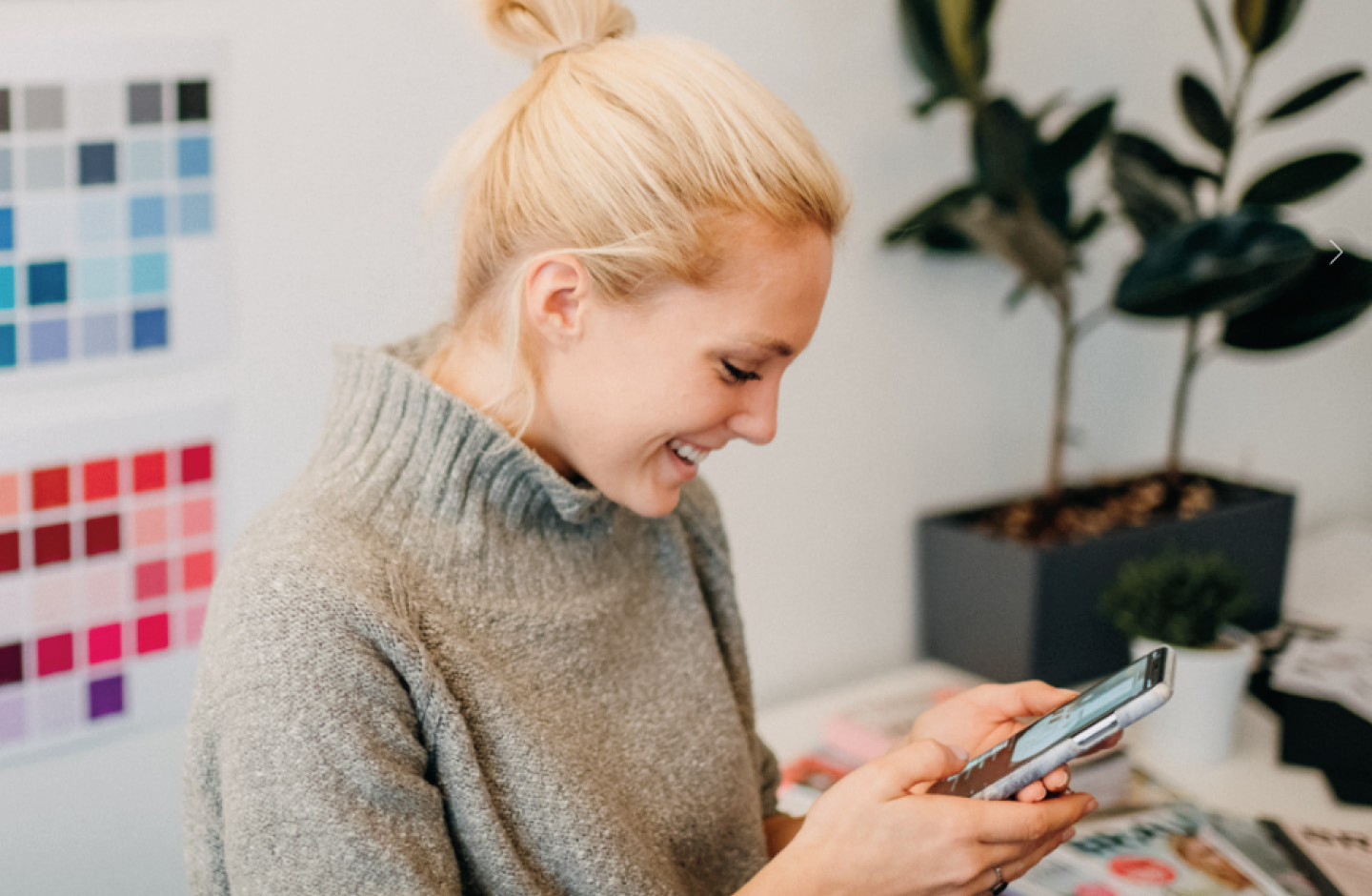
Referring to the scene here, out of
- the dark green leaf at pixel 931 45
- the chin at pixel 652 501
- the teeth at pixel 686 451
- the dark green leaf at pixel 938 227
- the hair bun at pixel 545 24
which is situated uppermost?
the dark green leaf at pixel 931 45

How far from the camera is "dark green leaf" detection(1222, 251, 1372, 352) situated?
1.59 meters

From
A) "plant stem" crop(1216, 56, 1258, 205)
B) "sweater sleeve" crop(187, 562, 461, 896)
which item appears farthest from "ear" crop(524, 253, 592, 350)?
"plant stem" crop(1216, 56, 1258, 205)

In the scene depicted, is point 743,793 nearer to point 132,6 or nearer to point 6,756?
point 6,756

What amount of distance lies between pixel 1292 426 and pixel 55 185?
219 cm

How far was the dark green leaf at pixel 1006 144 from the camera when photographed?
158 centimetres

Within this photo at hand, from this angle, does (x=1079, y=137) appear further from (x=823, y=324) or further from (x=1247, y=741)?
(x=1247, y=741)

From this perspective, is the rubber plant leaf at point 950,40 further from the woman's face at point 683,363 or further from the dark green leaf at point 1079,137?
the woman's face at point 683,363

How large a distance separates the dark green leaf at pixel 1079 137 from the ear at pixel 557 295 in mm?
1002

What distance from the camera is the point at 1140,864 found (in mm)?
1206

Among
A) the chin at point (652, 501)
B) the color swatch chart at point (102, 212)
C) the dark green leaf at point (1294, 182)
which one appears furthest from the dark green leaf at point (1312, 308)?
the color swatch chart at point (102, 212)

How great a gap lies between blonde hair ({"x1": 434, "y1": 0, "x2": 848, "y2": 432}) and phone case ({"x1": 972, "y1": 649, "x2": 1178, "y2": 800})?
0.39 metres

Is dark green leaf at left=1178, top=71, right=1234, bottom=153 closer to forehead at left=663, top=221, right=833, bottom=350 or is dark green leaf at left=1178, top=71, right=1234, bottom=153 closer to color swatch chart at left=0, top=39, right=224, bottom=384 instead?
forehead at left=663, top=221, right=833, bottom=350

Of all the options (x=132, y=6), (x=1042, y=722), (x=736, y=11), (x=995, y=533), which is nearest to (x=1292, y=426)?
(x=995, y=533)

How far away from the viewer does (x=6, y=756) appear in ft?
3.57
